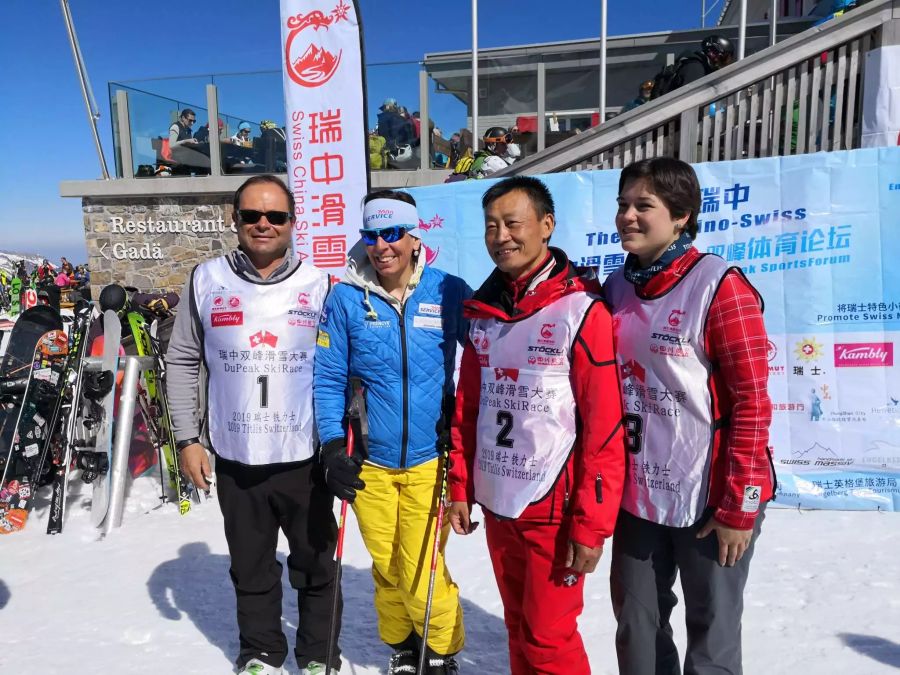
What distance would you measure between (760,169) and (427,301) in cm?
305

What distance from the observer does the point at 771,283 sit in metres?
4.12

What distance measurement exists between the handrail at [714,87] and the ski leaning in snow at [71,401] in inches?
157

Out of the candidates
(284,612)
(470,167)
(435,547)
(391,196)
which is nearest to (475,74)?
(470,167)

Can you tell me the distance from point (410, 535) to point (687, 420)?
1.18 m

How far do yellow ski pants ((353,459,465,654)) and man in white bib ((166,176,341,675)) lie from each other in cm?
29

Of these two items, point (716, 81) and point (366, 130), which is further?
point (716, 81)

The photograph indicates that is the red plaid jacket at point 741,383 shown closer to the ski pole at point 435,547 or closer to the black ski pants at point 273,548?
the ski pole at point 435,547

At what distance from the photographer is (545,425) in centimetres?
186

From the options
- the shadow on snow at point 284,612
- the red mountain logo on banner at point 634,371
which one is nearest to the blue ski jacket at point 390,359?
the red mountain logo on banner at point 634,371

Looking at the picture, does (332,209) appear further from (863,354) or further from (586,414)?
(863,354)

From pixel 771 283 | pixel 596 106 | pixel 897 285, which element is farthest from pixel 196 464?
pixel 596 106

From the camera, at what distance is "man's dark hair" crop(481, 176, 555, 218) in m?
1.89

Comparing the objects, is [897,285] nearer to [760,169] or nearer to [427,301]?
[760,169]

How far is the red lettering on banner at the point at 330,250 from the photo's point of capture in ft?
16.5
